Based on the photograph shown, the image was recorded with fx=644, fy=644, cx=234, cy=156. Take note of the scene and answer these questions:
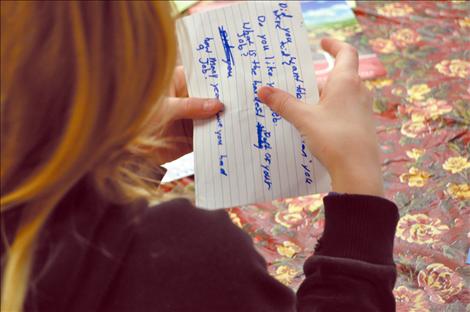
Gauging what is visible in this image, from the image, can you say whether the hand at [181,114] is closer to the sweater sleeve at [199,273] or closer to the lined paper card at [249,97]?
the lined paper card at [249,97]

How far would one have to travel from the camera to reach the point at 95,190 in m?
0.43

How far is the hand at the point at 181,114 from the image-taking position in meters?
0.64

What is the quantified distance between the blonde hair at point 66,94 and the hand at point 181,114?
0.19m

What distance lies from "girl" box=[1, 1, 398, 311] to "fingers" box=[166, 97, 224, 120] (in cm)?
15

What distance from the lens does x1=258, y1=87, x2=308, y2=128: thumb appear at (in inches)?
23.7

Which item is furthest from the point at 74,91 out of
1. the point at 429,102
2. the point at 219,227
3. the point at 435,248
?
the point at 429,102

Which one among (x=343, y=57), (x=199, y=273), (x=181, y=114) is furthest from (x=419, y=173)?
(x=199, y=273)

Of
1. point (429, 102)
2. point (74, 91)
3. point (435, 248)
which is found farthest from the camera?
point (429, 102)

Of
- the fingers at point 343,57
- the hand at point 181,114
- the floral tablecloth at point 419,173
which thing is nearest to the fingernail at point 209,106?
the hand at point 181,114

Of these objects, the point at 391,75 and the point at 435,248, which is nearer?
the point at 435,248

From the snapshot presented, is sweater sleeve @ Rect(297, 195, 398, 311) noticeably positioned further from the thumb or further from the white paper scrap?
the white paper scrap

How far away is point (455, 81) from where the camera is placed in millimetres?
968

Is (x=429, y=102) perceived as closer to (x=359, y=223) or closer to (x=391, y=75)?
(x=391, y=75)

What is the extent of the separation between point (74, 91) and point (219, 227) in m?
0.14
